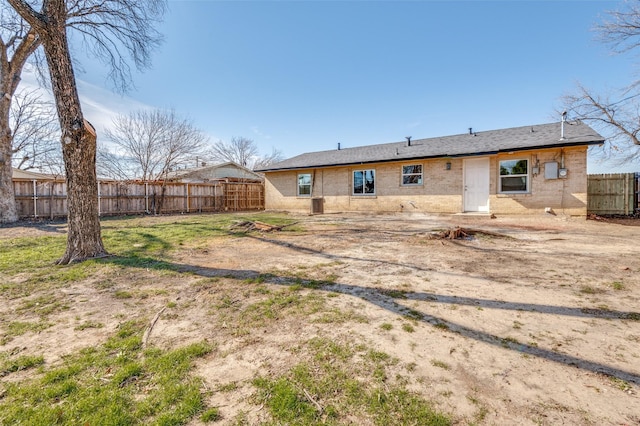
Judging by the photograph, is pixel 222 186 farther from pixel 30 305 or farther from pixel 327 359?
pixel 327 359

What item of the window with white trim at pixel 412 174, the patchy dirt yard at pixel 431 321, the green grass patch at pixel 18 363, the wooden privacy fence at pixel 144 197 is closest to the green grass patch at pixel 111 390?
the green grass patch at pixel 18 363

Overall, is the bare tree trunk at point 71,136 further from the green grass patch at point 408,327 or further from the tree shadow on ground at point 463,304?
the green grass patch at point 408,327

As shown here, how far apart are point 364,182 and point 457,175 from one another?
4731 millimetres

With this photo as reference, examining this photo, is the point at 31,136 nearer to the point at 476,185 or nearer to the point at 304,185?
the point at 304,185

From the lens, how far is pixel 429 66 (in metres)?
14.3

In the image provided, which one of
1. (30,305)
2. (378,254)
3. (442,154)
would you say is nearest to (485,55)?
(442,154)

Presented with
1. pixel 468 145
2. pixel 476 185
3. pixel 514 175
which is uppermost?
pixel 468 145

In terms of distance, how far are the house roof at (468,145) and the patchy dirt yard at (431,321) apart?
676cm

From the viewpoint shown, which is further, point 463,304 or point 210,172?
point 210,172

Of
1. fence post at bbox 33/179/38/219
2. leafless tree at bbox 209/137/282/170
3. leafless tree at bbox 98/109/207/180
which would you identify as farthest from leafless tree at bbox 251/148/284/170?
fence post at bbox 33/179/38/219

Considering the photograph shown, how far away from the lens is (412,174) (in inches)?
537

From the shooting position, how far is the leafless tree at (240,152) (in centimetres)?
4072

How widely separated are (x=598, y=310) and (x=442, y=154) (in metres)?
10.6

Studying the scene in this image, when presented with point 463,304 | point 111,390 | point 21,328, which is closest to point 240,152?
point 21,328
